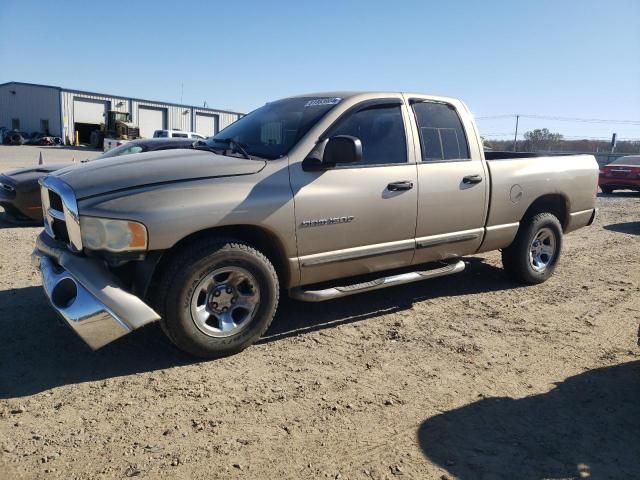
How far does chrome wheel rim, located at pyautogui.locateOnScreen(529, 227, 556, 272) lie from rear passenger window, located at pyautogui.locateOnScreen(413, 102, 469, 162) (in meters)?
1.52

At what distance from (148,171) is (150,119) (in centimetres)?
5254

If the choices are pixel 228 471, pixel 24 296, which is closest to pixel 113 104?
pixel 24 296

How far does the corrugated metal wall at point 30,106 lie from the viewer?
46.8m

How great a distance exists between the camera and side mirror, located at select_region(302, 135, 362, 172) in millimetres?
3844

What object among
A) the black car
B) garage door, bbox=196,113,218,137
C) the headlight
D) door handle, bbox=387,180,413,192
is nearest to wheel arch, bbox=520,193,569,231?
door handle, bbox=387,180,413,192

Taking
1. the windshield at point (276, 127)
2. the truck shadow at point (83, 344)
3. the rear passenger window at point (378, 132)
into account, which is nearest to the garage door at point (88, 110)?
the truck shadow at point (83, 344)

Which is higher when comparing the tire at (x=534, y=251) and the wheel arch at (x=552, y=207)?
the wheel arch at (x=552, y=207)

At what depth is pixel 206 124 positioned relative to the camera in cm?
5728

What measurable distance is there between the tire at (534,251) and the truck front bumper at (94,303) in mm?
3980

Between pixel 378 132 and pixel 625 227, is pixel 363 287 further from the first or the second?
pixel 625 227

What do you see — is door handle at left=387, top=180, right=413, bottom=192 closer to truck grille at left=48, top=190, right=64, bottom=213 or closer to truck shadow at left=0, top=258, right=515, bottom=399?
truck shadow at left=0, top=258, right=515, bottom=399

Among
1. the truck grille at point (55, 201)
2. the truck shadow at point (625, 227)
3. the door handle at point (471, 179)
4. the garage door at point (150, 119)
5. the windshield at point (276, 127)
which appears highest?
the garage door at point (150, 119)

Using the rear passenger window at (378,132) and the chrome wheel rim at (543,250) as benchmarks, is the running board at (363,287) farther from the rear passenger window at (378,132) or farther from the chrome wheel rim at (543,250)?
the chrome wheel rim at (543,250)

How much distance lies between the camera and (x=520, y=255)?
5598 mm
